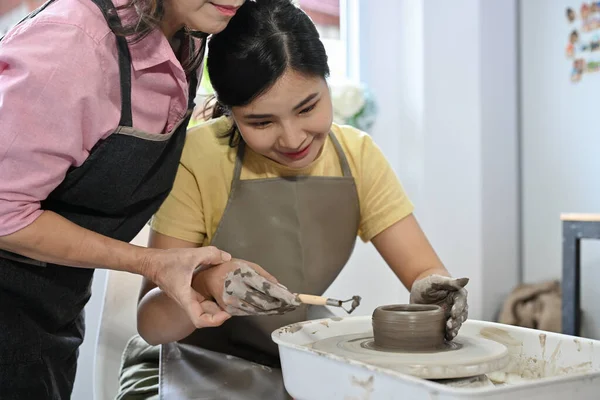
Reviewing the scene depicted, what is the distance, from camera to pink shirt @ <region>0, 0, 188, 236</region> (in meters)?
0.91

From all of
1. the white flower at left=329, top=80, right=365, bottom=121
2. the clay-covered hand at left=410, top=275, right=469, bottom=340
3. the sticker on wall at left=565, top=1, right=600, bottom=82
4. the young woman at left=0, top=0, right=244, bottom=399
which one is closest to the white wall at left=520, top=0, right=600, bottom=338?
the sticker on wall at left=565, top=1, right=600, bottom=82

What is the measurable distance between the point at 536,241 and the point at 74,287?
206 cm

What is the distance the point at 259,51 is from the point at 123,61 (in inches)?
10.1

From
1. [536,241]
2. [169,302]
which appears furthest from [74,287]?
[536,241]

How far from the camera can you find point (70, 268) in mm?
1139


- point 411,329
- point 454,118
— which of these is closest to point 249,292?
point 411,329

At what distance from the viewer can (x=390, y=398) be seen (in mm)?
754

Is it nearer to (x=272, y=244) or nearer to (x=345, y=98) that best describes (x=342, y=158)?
(x=272, y=244)

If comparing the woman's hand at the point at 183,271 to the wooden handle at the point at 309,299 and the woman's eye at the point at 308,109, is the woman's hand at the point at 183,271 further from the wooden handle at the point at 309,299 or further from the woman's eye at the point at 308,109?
the woman's eye at the point at 308,109

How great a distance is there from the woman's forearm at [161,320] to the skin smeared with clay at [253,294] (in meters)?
0.25

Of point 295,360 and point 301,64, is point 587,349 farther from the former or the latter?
point 301,64

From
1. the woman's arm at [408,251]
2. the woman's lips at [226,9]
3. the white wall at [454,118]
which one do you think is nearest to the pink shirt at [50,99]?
the woman's lips at [226,9]

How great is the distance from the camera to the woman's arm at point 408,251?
1.38 m

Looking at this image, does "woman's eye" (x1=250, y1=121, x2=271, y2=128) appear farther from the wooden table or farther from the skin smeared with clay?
the wooden table
